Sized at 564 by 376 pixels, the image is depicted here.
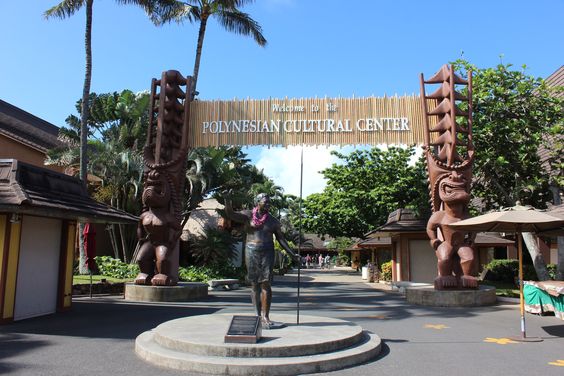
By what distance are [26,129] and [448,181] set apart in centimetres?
2296

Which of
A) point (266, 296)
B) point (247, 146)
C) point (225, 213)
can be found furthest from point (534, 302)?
point (247, 146)

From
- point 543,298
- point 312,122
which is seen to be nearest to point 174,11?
point 312,122

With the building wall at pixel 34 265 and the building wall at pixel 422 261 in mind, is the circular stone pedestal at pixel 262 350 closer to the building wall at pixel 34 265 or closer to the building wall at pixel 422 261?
the building wall at pixel 34 265

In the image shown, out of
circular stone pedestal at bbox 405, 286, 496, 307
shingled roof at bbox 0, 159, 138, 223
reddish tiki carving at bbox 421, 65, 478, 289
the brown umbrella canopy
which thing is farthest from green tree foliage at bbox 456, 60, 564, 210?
shingled roof at bbox 0, 159, 138, 223

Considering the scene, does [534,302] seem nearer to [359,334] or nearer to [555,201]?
[359,334]

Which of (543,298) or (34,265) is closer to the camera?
(543,298)

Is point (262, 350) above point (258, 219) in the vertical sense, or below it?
below

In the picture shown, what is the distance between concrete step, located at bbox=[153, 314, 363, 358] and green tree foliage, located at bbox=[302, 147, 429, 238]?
64.8 feet

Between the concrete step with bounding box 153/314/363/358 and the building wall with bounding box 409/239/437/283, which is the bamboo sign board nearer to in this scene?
the building wall with bounding box 409/239/437/283

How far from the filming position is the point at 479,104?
638 inches

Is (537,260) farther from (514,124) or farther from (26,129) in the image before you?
(26,129)

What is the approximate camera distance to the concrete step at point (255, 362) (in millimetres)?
5477

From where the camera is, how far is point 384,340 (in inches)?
305

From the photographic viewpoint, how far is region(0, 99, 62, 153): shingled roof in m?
23.5
